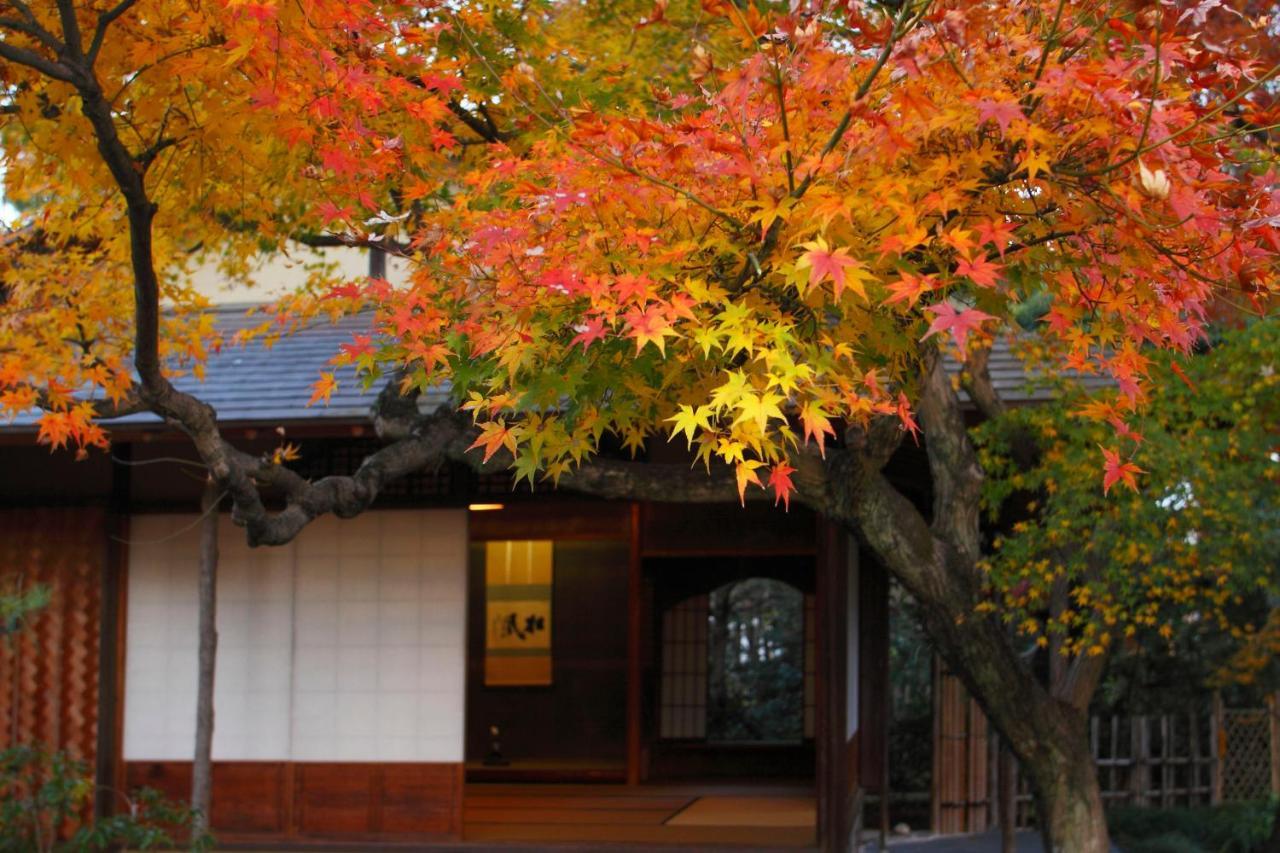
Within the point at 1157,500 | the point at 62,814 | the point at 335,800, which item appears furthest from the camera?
the point at 335,800

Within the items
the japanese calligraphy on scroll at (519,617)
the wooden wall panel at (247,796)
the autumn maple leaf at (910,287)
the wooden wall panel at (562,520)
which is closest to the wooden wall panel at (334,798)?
the wooden wall panel at (247,796)

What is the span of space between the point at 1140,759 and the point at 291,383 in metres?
6.94

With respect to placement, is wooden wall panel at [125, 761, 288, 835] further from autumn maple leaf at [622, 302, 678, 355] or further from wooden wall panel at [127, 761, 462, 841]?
Result: autumn maple leaf at [622, 302, 678, 355]

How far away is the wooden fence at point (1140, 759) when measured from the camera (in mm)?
10531

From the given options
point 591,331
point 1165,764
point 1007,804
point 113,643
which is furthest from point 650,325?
point 1165,764

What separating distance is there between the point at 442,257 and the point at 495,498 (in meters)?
4.05

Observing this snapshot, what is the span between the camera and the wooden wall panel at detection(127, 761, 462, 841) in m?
8.52

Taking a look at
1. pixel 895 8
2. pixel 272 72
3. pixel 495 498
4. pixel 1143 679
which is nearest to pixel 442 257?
Answer: pixel 272 72

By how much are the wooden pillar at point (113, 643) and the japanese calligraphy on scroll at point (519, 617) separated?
4.49m

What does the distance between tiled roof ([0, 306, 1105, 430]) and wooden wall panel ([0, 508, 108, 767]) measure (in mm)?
842

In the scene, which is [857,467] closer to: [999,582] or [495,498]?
[999,582]

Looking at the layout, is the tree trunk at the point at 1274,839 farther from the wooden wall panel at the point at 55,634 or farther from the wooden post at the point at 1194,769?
the wooden wall panel at the point at 55,634

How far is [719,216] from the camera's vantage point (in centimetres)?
400

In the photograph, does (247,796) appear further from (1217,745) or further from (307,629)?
(1217,745)
